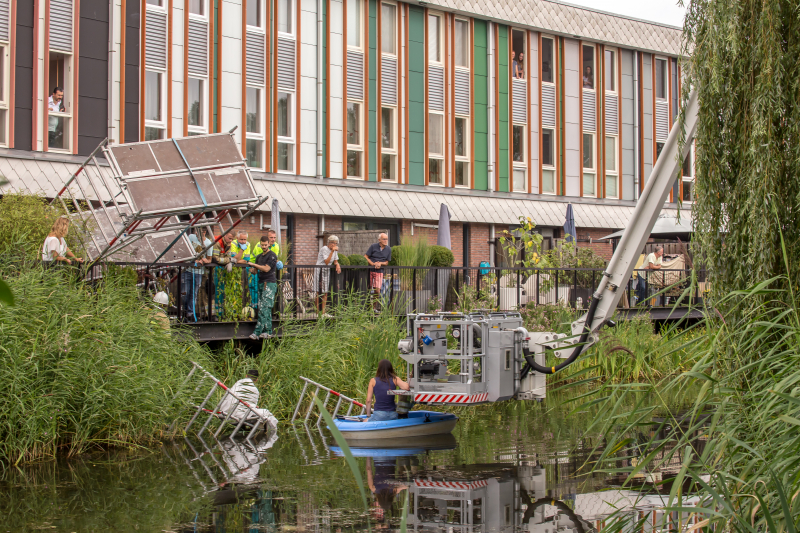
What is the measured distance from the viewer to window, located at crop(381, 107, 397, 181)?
30328mm

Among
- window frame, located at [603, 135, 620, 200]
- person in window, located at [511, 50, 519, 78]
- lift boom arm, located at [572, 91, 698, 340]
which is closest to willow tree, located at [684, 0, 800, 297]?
lift boom arm, located at [572, 91, 698, 340]

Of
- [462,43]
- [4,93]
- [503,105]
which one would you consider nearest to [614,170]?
[503,105]

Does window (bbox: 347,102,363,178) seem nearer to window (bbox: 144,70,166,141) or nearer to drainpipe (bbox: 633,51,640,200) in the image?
window (bbox: 144,70,166,141)

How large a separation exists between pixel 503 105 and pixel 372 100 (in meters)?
6.09

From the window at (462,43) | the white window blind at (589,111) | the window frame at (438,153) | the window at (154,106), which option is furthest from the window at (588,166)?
A: the window at (154,106)

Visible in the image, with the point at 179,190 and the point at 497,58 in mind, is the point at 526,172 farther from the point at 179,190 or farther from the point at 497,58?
the point at 179,190

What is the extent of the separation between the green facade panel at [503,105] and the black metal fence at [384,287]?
38.2ft

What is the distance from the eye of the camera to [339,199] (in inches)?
1118

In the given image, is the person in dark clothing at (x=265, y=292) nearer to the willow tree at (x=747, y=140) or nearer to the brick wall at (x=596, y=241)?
the willow tree at (x=747, y=140)

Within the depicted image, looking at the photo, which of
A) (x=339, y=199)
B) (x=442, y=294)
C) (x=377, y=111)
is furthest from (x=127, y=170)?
(x=377, y=111)

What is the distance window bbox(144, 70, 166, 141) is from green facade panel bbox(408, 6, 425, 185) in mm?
8956

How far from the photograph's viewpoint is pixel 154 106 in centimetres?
2533

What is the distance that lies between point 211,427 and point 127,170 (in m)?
4.13

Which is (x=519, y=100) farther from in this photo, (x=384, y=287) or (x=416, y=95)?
(x=384, y=287)
